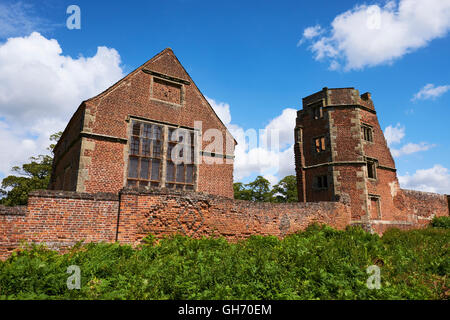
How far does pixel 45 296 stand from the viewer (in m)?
→ 4.91

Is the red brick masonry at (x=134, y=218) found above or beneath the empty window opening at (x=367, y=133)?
beneath

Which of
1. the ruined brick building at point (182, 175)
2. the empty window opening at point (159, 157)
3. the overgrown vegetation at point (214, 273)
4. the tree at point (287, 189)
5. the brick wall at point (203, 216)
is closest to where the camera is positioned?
the overgrown vegetation at point (214, 273)

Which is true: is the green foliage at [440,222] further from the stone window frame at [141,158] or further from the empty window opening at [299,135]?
the stone window frame at [141,158]

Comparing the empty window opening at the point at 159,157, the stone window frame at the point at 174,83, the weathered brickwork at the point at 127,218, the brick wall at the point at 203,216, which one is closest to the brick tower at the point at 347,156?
the brick wall at the point at 203,216

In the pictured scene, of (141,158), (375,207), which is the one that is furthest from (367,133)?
(141,158)

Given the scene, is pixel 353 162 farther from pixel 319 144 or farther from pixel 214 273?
pixel 214 273

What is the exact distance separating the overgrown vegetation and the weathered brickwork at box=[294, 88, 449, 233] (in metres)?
9.75

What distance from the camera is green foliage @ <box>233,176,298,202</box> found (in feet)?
137

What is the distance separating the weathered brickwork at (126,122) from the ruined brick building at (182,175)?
0.05 m

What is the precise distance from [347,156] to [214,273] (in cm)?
1500

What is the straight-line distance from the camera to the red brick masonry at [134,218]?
715cm
